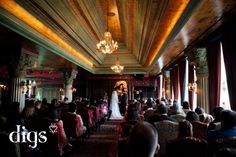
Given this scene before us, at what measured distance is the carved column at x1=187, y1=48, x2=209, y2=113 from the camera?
747cm

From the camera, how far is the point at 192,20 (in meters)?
5.24

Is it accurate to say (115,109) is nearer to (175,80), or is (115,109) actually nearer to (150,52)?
(175,80)

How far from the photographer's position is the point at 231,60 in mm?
5469

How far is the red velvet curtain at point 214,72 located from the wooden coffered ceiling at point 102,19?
56cm

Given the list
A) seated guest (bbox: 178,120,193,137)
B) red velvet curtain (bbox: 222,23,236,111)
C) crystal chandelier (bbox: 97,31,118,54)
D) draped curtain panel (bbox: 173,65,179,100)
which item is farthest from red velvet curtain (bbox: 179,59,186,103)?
seated guest (bbox: 178,120,193,137)

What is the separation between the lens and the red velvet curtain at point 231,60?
17.6 ft

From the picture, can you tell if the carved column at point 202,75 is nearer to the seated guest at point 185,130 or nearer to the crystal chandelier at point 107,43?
the crystal chandelier at point 107,43

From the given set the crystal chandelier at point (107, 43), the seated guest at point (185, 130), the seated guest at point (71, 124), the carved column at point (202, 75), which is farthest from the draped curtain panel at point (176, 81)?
the seated guest at point (185, 130)

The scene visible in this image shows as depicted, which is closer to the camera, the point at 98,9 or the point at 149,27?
the point at 149,27

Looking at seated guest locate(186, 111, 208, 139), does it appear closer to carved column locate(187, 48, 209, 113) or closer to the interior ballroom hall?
the interior ballroom hall

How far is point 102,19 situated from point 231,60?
5.36 metres

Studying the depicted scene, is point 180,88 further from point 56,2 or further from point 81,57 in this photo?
point 56,2

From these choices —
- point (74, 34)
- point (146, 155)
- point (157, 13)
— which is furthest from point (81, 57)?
point (146, 155)

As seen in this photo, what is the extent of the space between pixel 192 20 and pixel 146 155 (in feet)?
14.9
